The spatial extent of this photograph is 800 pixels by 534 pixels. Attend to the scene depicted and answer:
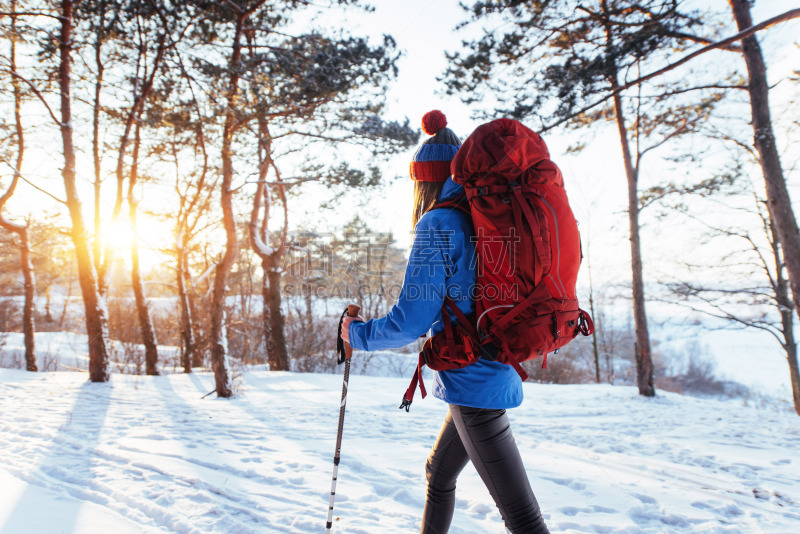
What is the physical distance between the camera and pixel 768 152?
16.3ft

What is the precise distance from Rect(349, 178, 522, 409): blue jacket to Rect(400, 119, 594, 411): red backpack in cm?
5

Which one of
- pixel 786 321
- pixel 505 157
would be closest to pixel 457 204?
pixel 505 157

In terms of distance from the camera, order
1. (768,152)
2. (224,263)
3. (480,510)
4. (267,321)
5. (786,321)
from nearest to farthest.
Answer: (480,510)
(768,152)
(224,263)
(786,321)
(267,321)

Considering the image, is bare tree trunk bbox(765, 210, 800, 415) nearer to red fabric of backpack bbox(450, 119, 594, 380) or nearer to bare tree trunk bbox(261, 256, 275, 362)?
red fabric of backpack bbox(450, 119, 594, 380)

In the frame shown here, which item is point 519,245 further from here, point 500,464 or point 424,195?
point 500,464

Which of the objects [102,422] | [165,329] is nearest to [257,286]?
[165,329]

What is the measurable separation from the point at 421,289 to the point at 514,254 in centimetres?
30

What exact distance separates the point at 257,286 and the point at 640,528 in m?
25.0

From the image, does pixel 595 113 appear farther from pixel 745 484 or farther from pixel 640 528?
pixel 640 528

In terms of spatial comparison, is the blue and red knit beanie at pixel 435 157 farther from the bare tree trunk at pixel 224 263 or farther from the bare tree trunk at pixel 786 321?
the bare tree trunk at pixel 786 321

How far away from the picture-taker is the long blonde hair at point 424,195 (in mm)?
1594

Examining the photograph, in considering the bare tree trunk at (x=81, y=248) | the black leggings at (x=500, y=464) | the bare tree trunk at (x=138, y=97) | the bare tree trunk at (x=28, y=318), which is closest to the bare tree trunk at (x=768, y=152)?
the black leggings at (x=500, y=464)

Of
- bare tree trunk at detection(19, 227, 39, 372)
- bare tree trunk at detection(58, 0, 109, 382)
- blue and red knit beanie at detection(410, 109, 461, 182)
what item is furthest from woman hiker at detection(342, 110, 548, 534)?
bare tree trunk at detection(19, 227, 39, 372)

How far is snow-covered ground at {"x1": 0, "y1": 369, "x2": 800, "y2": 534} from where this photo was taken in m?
2.43
